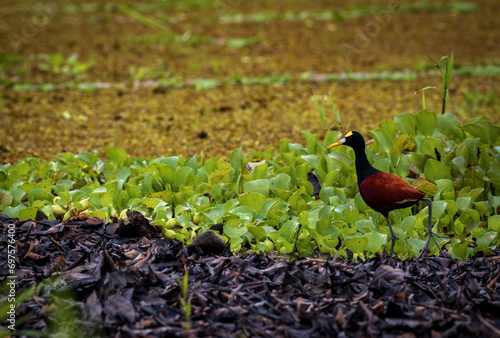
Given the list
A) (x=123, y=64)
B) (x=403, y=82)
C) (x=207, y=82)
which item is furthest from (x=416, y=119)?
(x=123, y=64)

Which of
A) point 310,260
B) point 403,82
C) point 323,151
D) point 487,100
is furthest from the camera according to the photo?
point 403,82

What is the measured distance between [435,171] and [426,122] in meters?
0.34

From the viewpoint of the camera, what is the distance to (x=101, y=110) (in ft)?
14.6

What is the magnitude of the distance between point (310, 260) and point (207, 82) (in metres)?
3.41

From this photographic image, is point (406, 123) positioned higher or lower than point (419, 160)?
higher

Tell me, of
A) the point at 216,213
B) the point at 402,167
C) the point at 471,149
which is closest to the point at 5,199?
the point at 216,213

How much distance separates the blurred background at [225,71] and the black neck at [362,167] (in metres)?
0.53

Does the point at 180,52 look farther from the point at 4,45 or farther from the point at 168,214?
the point at 168,214

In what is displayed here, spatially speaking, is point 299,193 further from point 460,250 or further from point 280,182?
point 460,250

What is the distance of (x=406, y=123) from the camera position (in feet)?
9.29

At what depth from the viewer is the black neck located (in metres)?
2.09

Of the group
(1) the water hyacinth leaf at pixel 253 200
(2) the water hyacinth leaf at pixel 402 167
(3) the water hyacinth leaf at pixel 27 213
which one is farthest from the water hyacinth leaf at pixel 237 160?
(3) the water hyacinth leaf at pixel 27 213

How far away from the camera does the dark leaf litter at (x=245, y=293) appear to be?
63.6 inches

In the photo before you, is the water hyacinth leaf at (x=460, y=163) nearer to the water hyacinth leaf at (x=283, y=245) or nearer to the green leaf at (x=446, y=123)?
the green leaf at (x=446, y=123)
